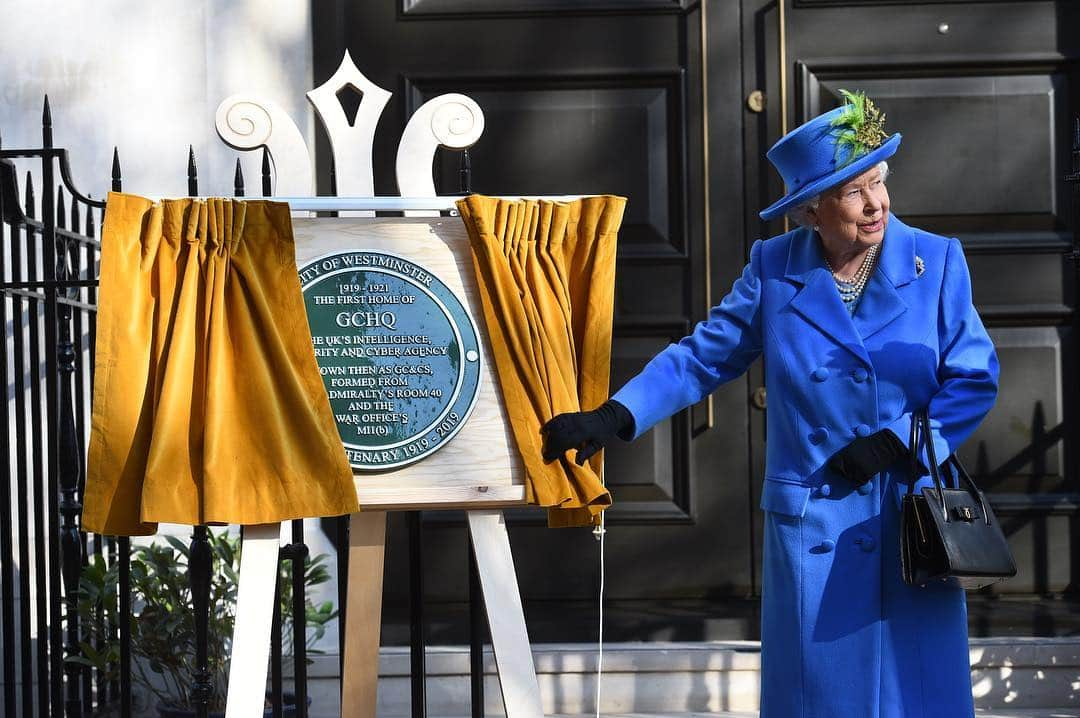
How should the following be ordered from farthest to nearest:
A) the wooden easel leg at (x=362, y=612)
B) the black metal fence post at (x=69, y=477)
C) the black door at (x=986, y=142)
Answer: the black door at (x=986, y=142) < the black metal fence post at (x=69, y=477) < the wooden easel leg at (x=362, y=612)

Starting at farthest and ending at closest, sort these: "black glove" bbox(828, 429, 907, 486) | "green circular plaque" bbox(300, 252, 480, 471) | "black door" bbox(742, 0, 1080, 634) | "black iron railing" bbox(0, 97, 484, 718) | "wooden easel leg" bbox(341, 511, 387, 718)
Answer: "black door" bbox(742, 0, 1080, 634), "black iron railing" bbox(0, 97, 484, 718), "wooden easel leg" bbox(341, 511, 387, 718), "green circular plaque" bbox(300, 252, 480, 471), "black glove" bbox(828, 429, 907, 486)

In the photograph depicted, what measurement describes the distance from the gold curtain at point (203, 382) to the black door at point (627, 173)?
7.98 ft

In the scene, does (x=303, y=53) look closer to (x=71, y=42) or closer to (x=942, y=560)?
(x=71, y=42)

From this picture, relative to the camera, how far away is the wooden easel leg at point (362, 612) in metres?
3.16

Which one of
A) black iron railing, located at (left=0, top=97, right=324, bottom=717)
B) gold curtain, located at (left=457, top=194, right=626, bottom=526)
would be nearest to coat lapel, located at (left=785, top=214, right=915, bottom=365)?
gold curtain, located at (left=457, top=194, right=626, bottom=526)

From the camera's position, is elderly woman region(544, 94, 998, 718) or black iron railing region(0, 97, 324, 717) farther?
black iron railing region(0, 97, 324, 717)

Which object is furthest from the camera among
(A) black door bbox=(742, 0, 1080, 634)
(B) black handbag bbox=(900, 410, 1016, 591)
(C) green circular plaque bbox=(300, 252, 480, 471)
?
(A) black door bbox=(742, 0, 1080, 634)

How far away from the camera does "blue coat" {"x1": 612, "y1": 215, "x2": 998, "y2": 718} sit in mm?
2789

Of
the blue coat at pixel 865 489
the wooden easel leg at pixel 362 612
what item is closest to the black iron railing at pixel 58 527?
the wooden easel leg at pixel 362 612

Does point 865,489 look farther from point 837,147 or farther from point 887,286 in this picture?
point 837,147

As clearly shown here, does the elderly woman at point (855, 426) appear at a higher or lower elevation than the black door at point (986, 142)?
lower

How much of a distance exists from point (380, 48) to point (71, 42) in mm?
1213

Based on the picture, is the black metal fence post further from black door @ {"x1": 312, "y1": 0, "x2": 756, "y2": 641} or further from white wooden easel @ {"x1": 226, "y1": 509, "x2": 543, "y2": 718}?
black door @ {"x1": 312, "y1": 0, "x2": 756, "y2": 641}

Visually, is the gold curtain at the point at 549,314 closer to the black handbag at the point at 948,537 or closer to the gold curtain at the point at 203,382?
the gold curtain at the point at 203,382
